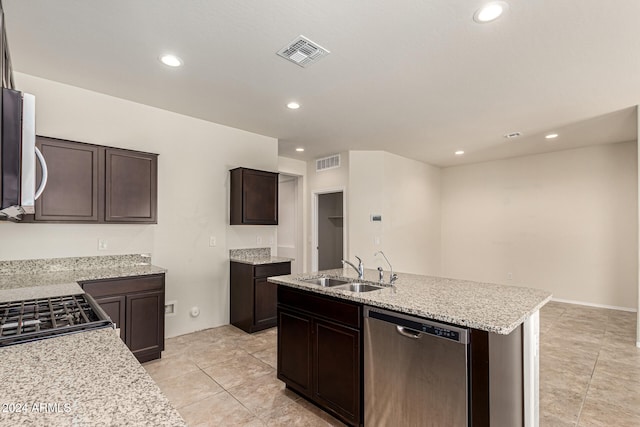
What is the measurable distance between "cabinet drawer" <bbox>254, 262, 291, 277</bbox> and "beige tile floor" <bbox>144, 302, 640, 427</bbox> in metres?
0.74

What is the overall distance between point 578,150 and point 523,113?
2686 millimetres

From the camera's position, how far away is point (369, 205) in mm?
5797

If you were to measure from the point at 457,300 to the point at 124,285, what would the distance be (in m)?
2.79

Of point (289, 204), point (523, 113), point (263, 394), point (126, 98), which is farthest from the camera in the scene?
point (289, 204)

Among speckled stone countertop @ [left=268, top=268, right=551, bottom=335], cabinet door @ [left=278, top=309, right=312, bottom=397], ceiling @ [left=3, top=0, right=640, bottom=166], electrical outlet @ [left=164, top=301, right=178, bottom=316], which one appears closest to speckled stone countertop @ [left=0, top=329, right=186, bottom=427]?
speckled stone countertop @ [left=268, top=268, right=551, bottom=335]

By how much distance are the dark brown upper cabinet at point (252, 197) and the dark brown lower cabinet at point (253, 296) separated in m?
0.63

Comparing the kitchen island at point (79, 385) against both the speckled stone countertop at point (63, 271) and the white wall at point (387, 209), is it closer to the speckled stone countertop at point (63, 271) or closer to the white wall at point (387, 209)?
the speckled stone countertop at point (63, 271)

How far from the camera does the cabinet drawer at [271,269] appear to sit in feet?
13.3

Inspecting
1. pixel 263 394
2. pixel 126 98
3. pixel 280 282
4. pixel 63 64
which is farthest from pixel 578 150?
pixel 63 64

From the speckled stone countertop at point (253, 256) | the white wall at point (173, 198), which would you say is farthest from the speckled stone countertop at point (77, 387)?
the speckled stone countertop at point (253, 256)

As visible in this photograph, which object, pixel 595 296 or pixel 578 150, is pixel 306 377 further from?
pixel 578 150

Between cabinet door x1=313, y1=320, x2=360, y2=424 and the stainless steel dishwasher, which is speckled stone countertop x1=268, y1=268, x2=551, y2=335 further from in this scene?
cabinet door x1=313, y1=320, x2=360, y2=424

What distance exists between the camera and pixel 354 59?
2.66 meters

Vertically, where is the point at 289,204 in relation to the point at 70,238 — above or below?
above
